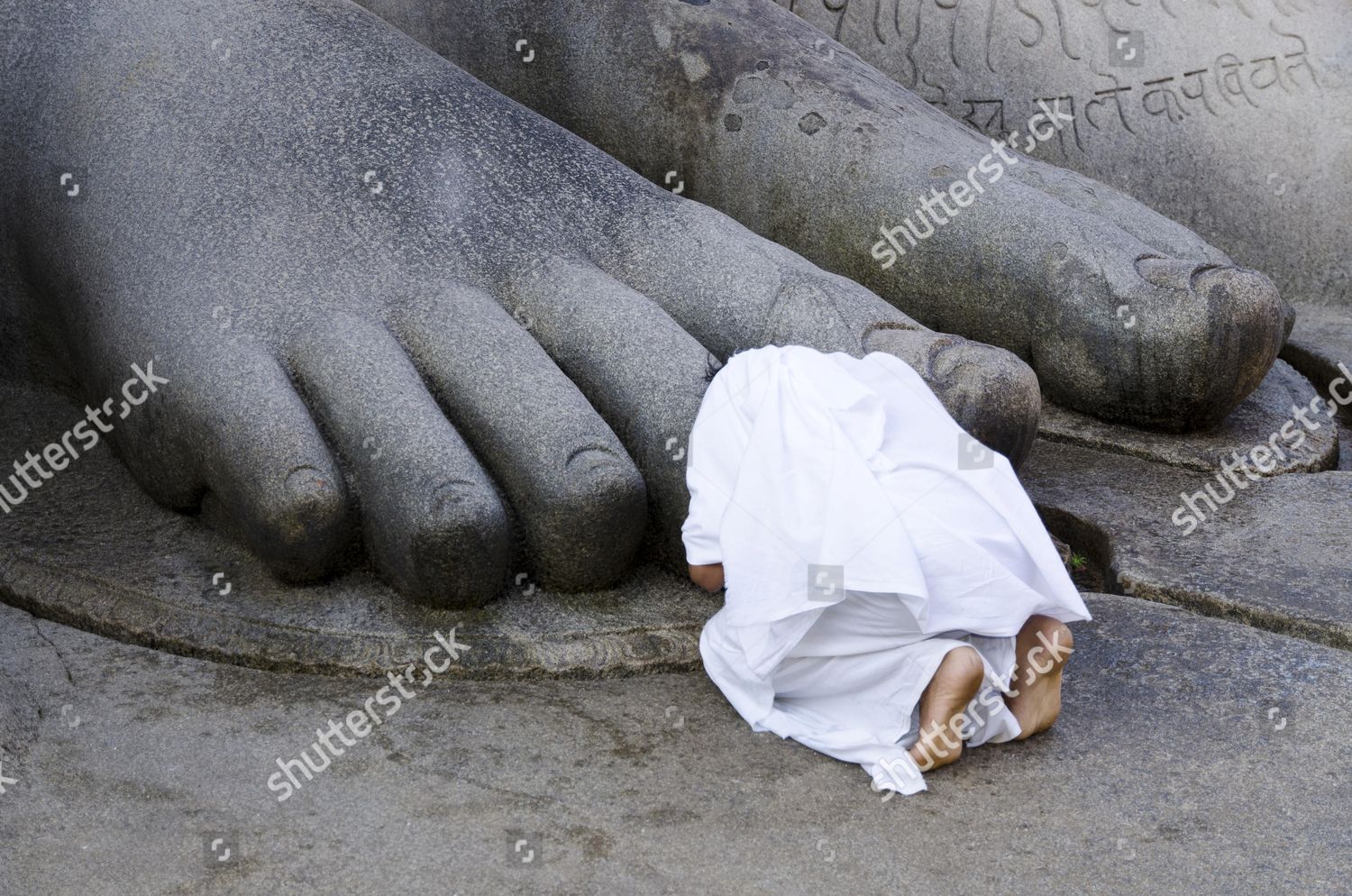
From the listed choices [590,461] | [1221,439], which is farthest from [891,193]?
[590,461]

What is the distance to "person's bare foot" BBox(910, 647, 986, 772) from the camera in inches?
77.1

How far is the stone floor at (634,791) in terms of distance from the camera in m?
1.72

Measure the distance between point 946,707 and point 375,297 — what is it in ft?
3.82

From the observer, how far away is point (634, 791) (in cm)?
191

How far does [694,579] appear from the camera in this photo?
85.9 inches

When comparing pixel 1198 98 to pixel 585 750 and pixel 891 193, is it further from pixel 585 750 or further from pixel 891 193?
pixel 585 750

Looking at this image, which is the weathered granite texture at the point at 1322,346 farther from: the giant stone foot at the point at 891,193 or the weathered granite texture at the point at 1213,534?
the weathered granite texture at the point at 1213,534

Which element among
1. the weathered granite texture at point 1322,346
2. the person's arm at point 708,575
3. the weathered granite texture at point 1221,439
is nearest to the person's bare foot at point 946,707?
the person's arm at point 708,575

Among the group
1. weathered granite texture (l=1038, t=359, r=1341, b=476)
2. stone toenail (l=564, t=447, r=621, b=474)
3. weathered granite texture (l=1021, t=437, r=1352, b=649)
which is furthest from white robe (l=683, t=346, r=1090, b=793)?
weathered granite texture (l=1038, t=359, r=1341, b=476)

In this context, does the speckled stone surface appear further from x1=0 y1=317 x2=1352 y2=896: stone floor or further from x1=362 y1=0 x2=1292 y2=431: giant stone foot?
x1=362 y1=0 x2=1292 y2=431: giant stone foot

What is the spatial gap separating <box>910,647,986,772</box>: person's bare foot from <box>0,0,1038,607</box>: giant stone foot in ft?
1.62

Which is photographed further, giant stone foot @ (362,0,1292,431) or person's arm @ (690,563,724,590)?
giant stone foot @ (362,0,1292,431)

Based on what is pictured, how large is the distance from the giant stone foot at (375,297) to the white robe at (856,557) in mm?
201

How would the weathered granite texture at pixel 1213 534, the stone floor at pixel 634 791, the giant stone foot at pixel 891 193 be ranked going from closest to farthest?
the stone floor at pixel 634 791
the weathered granite texture at pixel 1213 534
the giant stone foot at pixel 891 193
